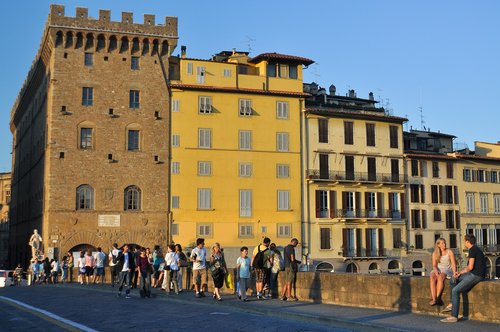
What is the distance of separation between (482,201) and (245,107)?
96.4ft

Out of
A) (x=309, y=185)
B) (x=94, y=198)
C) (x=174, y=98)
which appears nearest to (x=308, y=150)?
(x=309, y=185)

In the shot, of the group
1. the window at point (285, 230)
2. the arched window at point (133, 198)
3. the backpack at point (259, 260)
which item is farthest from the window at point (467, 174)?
the backpack at point (259, 260)

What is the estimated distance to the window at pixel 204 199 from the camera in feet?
183

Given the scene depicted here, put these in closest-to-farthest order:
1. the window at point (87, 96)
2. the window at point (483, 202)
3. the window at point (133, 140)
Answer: the window at point (87, 96), the window at point (133, 140), the window at point (483, 202)

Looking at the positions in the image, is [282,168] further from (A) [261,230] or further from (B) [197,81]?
(B) [197,81]

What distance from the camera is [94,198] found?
52938 mm

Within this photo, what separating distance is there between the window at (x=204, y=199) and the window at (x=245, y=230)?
10.5ft

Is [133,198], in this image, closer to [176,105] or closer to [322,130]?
[176,105]

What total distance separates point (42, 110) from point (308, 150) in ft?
78.1

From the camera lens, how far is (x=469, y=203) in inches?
2756

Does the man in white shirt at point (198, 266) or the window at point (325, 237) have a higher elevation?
the window at point (325, 237)

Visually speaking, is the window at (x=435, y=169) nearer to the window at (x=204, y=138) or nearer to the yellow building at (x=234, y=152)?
the yellow building at (x=234, y=152)

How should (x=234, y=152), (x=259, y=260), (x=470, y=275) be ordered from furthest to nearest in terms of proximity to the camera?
(x=234, y=152) → (x=259, y=260) → (x=470, y=275)

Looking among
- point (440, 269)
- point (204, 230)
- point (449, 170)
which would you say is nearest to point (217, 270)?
point (440, 269)
